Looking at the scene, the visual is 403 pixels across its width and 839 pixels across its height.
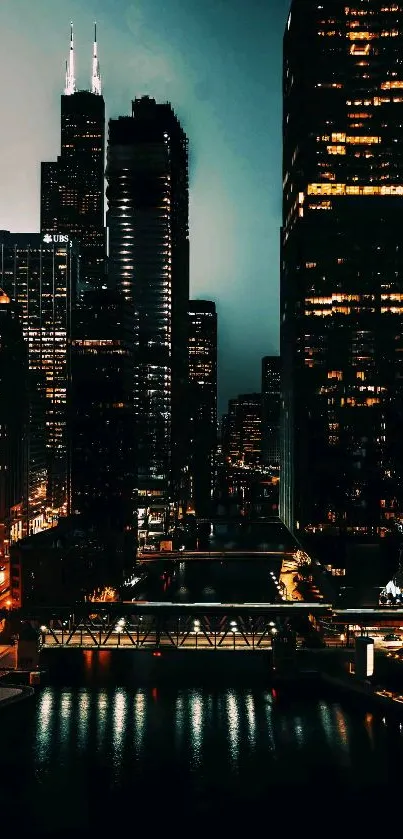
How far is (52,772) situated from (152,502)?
329ft

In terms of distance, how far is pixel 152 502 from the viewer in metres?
146

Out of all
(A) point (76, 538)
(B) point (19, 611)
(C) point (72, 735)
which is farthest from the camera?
(A) point (76, 538)

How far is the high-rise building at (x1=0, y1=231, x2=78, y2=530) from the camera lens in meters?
169

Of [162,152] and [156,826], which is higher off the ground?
[162,152]

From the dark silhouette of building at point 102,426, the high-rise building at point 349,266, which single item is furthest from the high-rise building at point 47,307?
the high-rise building at point 349,266

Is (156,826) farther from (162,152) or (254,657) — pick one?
(162,152)

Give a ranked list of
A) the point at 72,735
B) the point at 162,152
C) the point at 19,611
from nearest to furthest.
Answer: the point at 72,735, the point at 19,611, the point at 162,152

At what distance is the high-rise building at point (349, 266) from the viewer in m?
106

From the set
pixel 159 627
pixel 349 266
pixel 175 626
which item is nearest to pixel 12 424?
pixel 349 266

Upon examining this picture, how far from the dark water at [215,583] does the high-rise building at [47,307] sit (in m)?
64.0

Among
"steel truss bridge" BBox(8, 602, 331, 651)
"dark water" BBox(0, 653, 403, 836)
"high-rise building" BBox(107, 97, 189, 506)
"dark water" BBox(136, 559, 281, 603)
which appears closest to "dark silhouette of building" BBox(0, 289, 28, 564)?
"dark water" BBox(136, 559, 281, 603)

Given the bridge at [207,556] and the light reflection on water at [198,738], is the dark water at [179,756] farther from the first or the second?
the bridge at [207,556]

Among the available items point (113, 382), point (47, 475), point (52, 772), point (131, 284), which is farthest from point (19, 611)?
point (131, 284)

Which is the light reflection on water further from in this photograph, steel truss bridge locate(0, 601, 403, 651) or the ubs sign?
the ubs sign
